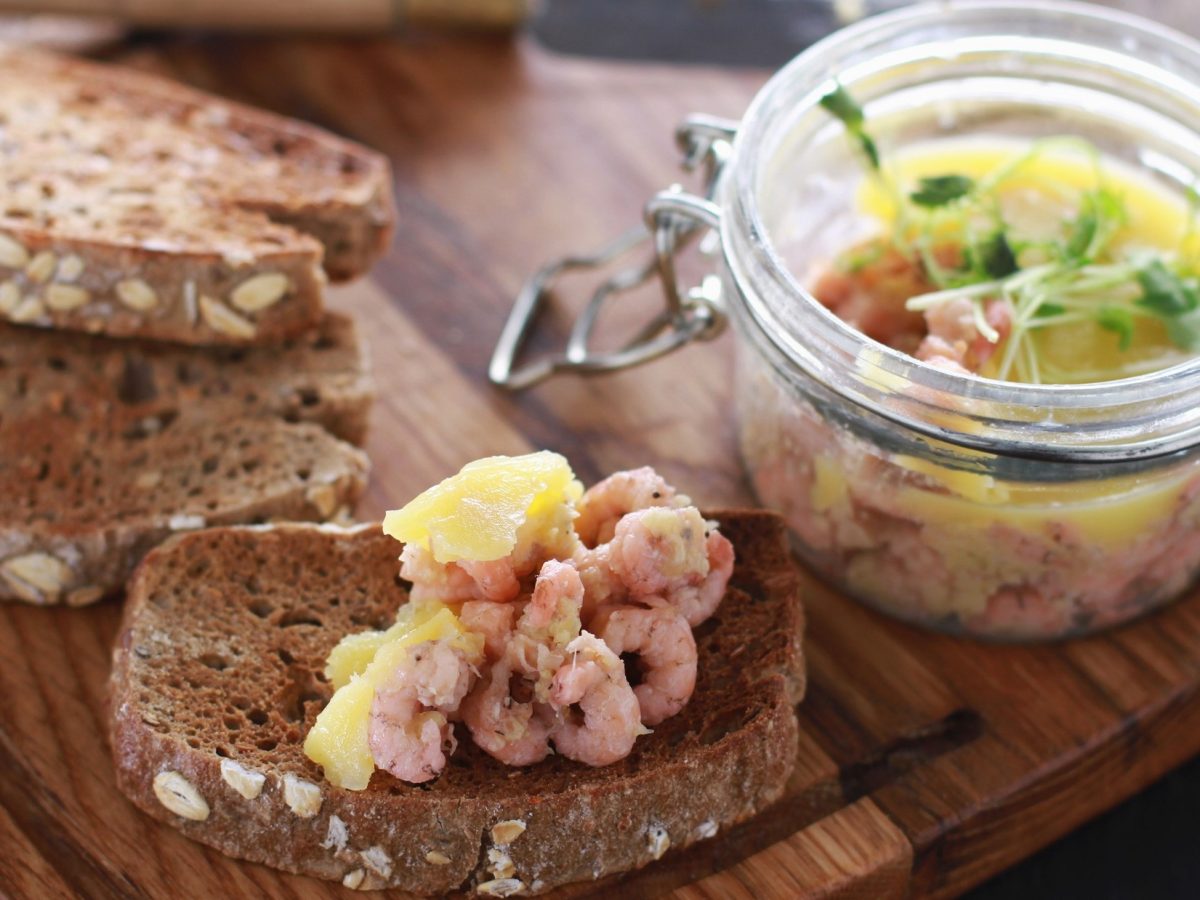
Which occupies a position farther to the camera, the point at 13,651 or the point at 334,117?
the point at 334,117

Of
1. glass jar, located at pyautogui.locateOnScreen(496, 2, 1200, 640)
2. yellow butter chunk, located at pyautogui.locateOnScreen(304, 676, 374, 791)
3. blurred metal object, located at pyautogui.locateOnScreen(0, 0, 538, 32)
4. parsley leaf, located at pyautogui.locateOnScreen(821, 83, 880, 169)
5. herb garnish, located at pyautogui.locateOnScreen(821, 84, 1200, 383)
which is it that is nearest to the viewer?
yellow butter chunk, located at pyautogui.locateOnScreen(304, 676, 374, 791)

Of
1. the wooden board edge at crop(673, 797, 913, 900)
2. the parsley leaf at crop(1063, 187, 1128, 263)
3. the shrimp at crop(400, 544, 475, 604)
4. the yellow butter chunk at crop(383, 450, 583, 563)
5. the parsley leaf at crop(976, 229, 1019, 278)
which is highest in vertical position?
the parsley leaf at crop(1063, 187, 1128, 263)

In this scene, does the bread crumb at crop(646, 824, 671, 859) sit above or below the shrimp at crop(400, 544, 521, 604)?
below

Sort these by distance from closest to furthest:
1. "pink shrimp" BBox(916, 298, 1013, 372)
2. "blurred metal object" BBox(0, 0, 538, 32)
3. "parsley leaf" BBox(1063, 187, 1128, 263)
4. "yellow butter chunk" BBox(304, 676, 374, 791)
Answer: "yellow butter chunk" BBox(304, 676, 374, 791), "pink shrimp" BBox(916, 298, 1013, 372), "parsley leaf" BBox(1063, 187, 1128, 263), "blurred metal object" BBox(0, 0, 538, 32)

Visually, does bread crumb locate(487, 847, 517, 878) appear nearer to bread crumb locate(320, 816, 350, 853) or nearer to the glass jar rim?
bread crumb locate(320, 816, 350, 853)

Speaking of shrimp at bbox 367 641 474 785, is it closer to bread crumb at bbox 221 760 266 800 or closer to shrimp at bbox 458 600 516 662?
shrimp at bbox 458 600 516 662

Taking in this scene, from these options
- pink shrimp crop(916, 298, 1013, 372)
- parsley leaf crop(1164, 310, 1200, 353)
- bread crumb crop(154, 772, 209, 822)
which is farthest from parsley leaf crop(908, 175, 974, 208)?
bread crumb crop(154, 772, 209, 822)

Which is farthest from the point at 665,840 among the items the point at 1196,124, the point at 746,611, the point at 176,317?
the point at 1196,124

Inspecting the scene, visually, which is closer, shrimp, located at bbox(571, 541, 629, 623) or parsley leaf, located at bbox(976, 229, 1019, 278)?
shrimp, located at bbox(571, 541, 629, 623)

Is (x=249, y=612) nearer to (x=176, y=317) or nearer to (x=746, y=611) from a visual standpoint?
(x=176, y=317)
